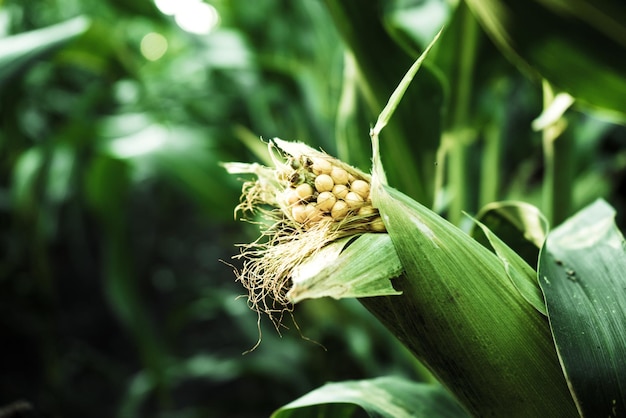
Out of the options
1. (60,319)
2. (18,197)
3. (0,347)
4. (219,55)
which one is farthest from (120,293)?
(60,319)

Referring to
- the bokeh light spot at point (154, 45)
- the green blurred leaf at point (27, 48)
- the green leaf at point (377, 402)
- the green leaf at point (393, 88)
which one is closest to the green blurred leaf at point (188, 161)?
the green blurred leaf at point (27, 48)

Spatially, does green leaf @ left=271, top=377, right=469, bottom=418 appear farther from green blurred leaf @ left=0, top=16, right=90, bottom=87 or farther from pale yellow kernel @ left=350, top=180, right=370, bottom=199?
green blurred leaf @ left=0, top=16, right=90, bottom=87

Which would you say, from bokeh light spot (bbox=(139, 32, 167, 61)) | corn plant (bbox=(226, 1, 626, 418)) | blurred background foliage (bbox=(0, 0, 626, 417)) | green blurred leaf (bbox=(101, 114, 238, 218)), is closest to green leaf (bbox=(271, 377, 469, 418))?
corn plant (bbox=(226, 1, 626, 418))

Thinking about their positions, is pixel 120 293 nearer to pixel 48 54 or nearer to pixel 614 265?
pixel 48 54

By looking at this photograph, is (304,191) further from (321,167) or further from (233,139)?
(233,139)

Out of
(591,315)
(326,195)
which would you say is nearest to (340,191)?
(326,195)

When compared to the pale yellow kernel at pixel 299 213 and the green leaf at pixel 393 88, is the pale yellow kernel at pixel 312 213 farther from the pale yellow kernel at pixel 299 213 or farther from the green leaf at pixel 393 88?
the green leaf at pixel 393 88

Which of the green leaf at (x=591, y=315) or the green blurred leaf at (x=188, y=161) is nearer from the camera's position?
the green leaf at (x=591, y=315)
